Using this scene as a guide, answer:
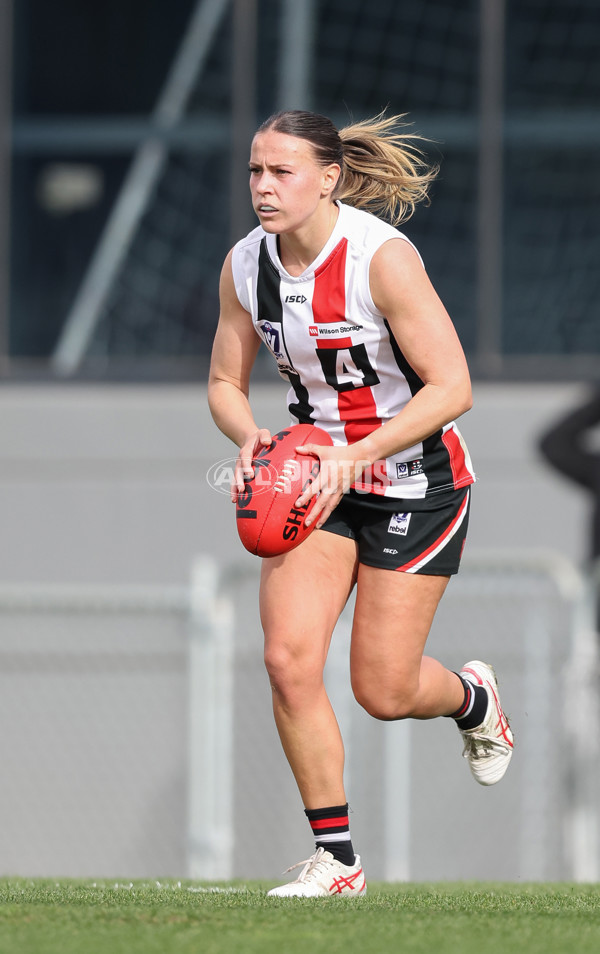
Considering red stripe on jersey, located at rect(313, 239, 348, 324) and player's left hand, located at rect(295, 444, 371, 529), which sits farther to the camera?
red stripe on jersey, located at rect(313, 239, 348, 324)

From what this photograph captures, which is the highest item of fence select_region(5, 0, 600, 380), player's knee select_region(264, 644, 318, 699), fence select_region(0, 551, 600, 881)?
fence select_region(5, 0, 600, 380)

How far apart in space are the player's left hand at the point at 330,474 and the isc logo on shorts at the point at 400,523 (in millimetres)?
336

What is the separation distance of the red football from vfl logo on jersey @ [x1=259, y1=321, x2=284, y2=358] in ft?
1.03

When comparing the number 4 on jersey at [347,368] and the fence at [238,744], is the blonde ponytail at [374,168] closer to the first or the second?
the number 4 on jersey at [347,368]

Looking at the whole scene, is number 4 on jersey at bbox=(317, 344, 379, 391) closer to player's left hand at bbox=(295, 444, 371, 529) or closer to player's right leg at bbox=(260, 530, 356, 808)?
player's left hand at bbox=(295, 444, 371, 529)

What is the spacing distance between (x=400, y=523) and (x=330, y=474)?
416 mm

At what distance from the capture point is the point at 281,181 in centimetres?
385

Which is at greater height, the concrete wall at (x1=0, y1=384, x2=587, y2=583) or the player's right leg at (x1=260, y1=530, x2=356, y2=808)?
the concrete wall at (x1=0, y1=384, x2=587, y2=583)

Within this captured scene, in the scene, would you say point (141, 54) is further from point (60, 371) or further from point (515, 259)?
point (515, 259)

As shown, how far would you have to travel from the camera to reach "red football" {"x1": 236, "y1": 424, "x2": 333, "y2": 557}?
3.79m

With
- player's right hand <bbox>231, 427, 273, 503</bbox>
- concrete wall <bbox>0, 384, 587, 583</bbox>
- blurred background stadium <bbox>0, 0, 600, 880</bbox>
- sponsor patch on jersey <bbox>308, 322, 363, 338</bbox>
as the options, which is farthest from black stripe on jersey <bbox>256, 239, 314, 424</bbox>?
concrete wall <bbox>0, 384, 587, 583</bbox>

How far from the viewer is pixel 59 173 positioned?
388 inches

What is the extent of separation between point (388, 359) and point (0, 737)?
248 inches

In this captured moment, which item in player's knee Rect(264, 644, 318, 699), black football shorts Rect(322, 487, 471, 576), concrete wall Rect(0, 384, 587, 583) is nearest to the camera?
player's knee Rect(264, 644, 318, 699)
